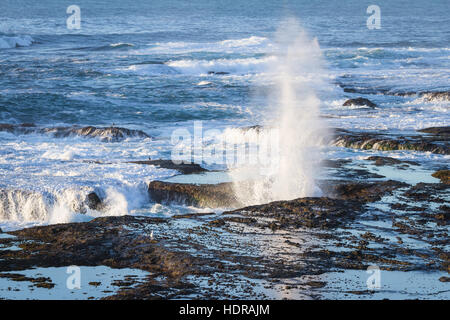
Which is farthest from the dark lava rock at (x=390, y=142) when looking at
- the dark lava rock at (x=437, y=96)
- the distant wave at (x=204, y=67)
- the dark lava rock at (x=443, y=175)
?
the distant wave at (x=204, y=67)

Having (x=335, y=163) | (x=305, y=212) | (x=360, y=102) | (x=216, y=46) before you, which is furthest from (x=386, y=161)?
(x=216, y=46)

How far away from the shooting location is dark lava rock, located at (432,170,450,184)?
12.8 m

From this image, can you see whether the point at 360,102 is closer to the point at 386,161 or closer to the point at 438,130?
the point at 438,130

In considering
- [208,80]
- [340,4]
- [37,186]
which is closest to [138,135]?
[37,186]

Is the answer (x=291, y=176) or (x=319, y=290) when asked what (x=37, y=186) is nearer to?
(x=291, y=176)

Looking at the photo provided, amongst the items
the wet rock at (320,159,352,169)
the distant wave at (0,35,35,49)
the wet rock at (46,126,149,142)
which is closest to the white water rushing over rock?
the wet rock at (320,159,352,169)

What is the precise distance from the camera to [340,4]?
9606 centimetres

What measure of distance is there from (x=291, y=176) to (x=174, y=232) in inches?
131

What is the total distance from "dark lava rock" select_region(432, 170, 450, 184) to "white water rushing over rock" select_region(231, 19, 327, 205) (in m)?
2.22

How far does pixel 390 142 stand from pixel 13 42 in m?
33.5

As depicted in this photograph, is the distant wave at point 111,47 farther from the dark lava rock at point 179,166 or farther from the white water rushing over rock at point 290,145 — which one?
the dark lava rock at point 179,166

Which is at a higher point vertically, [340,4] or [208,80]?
[340,4]

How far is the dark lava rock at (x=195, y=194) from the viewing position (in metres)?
11.8

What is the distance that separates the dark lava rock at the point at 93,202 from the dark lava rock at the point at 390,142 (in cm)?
672
